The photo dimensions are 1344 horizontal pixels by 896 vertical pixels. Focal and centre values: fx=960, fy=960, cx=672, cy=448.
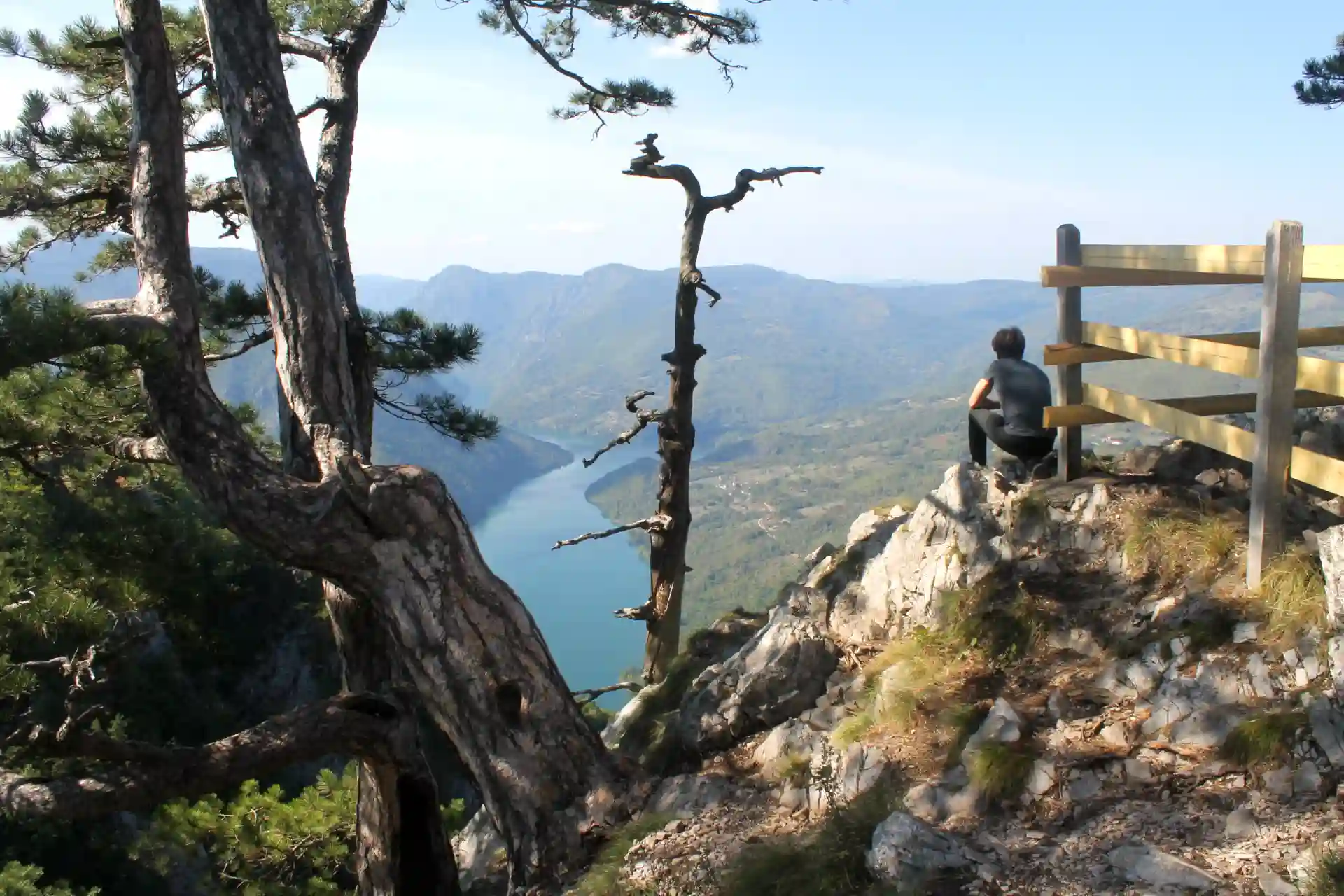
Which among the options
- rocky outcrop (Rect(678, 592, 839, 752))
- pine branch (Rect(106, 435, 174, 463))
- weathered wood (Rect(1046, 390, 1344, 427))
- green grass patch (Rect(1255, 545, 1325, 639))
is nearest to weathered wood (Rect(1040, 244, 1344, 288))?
weathered wood (Rect(1046, 390, 1344, 427))

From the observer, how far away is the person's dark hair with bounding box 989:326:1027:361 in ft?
21.3

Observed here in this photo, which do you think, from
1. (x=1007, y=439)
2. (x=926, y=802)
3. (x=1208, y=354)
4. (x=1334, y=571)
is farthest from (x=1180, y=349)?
(x=926, y=802)

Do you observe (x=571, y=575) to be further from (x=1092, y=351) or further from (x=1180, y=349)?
(x=1180, y=349)

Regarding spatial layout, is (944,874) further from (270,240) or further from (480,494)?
(480,494)

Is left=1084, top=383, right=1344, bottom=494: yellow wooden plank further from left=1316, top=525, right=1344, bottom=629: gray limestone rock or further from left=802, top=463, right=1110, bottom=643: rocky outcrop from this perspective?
left=802, top=463, right=1110, bottom=643: rocky outcrop

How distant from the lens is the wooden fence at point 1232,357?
14.1 feet

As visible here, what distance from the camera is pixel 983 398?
6578 mm

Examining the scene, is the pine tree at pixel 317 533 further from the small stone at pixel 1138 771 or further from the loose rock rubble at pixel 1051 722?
the small stone at pixel 1138 771

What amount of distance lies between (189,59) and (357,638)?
13.9ft

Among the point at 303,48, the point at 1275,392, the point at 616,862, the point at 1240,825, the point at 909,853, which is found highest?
the point at 303,48

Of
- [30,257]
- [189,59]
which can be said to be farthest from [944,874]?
[30,257]

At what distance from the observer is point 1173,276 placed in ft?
18.6

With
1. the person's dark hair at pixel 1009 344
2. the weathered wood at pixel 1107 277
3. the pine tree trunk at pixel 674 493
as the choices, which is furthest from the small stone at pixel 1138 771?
the pine tree trunk at pixel 674 493

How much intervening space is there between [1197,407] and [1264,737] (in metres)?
2.78
